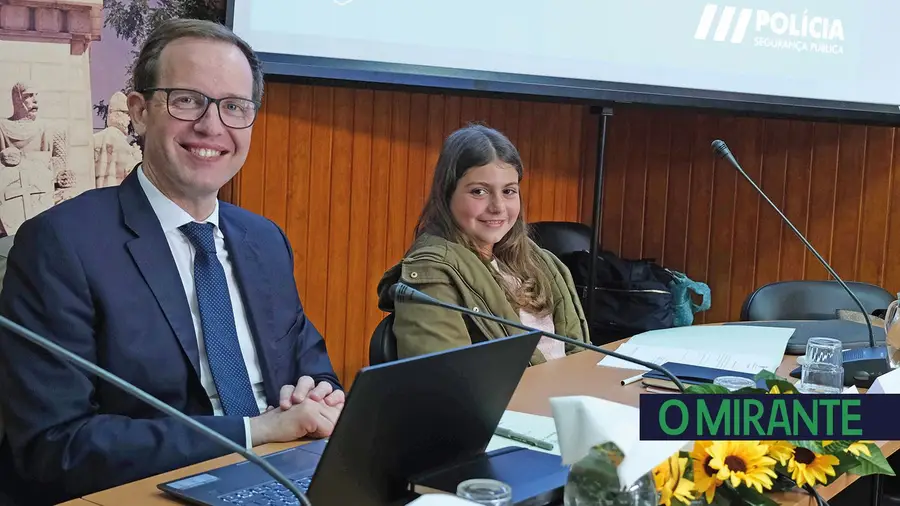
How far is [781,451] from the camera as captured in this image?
3.77ft

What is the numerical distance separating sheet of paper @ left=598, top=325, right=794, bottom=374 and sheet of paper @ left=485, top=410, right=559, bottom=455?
56cm

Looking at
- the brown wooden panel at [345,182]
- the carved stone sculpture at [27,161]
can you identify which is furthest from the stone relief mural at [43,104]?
the brown wooden panel at [345,182]

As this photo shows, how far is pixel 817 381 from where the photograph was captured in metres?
1.76

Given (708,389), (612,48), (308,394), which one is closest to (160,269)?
(308,394)

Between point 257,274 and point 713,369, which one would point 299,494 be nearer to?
point 257,274

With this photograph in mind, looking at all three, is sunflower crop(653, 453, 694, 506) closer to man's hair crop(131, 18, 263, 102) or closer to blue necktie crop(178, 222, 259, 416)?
blue necktie crop(178, 222, 259, 416)

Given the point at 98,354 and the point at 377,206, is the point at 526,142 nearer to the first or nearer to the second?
the point at 377,206

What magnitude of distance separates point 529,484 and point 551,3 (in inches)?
101

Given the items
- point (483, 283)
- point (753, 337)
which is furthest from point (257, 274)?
point (753, 337)

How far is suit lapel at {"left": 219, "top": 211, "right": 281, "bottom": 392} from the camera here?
173 cm

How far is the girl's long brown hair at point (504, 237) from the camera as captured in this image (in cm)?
245

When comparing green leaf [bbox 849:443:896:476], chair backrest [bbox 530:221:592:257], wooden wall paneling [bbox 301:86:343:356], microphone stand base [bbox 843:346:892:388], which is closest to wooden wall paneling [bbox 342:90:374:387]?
wooden wall paneling [bbox 301:86:343:356]

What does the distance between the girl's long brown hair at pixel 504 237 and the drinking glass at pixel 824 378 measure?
826 millimetres

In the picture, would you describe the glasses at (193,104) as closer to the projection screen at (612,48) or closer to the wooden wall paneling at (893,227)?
the projection screen at (612,48)
